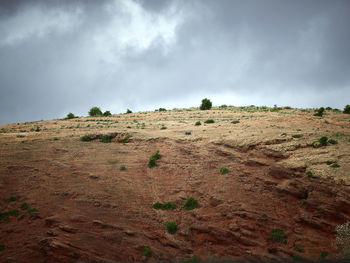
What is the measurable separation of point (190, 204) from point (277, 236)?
221 inches

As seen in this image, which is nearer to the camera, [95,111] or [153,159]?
[153,159]

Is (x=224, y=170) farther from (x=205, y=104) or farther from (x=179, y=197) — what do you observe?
(x=205, y=104)

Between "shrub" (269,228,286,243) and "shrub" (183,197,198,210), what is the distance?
16.1 ft

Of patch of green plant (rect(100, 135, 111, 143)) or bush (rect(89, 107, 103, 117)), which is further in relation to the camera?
bush (rect(89, 107, 103, 117))

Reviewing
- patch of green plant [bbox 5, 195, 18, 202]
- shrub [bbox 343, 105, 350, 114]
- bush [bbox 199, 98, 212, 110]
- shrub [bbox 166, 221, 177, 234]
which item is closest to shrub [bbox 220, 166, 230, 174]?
shrub [bbox 166, 221, 177, 234]

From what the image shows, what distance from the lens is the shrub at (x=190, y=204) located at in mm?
14591

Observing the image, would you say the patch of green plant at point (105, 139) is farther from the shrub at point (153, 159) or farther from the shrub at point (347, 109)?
the shrub at point (347, 109)

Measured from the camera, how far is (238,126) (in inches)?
955

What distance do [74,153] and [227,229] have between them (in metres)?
15.0

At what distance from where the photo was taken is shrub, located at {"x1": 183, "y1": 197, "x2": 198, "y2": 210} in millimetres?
14591

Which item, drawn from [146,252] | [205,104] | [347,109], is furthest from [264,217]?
[205,104]

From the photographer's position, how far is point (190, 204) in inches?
583

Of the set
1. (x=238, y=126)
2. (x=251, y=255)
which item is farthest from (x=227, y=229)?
(x=238, y=126)

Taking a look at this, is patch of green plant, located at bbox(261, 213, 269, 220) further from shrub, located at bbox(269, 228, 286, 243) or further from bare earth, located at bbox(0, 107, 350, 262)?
shrub, located at bbox(269, 228, 286, 243)
